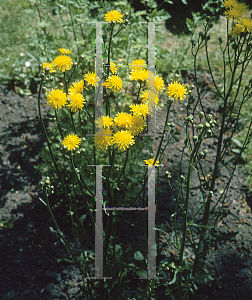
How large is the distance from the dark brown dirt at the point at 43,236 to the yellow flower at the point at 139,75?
0.71m

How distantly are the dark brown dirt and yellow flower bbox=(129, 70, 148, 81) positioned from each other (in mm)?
710

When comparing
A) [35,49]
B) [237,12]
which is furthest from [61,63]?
[35,49]

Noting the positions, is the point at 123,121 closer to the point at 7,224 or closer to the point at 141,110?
the point at 141,110

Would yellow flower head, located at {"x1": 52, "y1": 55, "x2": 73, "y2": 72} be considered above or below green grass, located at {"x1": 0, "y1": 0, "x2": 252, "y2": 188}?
above

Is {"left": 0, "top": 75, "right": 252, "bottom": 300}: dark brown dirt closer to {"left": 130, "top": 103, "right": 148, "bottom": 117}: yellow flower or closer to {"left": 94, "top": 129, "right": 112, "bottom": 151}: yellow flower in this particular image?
{"left": 130, "top": 103, "right": 148, "bottom": 117}: yellow flower

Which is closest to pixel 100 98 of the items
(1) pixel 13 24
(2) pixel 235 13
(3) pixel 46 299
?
(2) pixel 235 13

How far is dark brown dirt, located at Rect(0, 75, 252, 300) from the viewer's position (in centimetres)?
252

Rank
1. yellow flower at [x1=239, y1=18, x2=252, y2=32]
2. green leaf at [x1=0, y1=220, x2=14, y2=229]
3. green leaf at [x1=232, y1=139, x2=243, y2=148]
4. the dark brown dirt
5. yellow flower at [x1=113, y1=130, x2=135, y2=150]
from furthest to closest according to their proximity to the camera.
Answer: green leaf at [x1=232, y1=139, x2=243, y2=148]
green leaf at [x1=0, y1=220, x2=14, y2=229]
the dark brown dirt
yellow flower at [x1=239, y1=18, x2=252, y2=32]
yellow flower at [x1=113, y1=130, x2=135, y2=150]

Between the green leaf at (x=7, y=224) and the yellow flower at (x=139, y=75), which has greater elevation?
the yellow flower at (x=139, y=75)

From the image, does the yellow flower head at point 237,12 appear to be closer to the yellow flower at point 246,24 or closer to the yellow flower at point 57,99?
the yellow flower at point 246,24

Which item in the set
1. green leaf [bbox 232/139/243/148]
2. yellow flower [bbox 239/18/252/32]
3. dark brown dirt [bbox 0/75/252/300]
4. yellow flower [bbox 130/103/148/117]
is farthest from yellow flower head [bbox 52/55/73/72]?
green leaf [bbox 232/139/243/148]

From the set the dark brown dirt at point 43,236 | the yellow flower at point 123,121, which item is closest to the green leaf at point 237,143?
the dark brown dirt at point 43,236

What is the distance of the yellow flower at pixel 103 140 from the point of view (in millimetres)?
1644

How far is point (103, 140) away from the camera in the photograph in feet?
5.41
